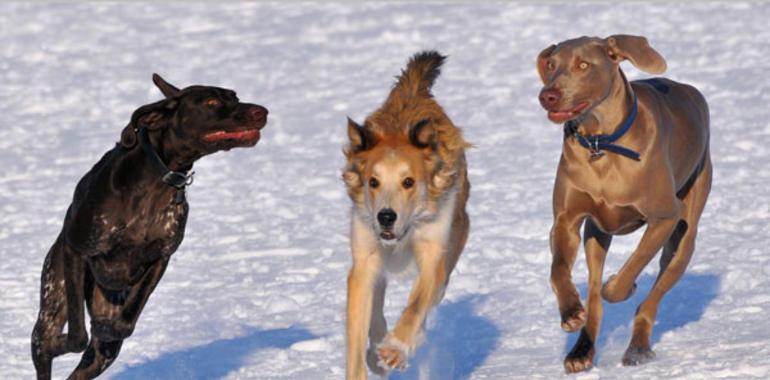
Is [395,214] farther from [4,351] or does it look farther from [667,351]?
[4,351]

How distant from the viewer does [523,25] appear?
18922 millimetres

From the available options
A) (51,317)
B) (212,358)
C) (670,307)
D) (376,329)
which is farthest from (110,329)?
(670,307)

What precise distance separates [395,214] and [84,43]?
44.2ft

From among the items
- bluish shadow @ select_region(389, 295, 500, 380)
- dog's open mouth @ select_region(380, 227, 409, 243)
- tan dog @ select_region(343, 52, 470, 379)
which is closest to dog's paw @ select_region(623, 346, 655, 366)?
bluish shadow @ select_region(389, 295, 500, 380)

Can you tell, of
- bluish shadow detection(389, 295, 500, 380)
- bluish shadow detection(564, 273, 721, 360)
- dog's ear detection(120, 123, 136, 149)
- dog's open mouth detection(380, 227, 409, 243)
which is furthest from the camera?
bluish shadow detection(564, 273, 721, 360)

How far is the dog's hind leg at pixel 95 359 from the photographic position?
7230 millimetres

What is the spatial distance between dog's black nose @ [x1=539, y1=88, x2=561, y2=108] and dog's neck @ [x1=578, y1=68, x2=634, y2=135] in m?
0.39

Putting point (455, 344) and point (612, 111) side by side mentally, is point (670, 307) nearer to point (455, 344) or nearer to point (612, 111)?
point (455, 344)

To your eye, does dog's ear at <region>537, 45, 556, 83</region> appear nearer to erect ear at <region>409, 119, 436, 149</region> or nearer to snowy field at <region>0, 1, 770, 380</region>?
erect ear at <region>409, 119, 436, 149</region>

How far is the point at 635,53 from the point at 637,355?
1.59 m

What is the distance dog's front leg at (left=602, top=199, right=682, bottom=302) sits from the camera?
7.16 m

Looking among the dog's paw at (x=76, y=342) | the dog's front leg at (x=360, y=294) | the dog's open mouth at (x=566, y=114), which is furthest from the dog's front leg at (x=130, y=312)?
the dog's open mouth at (x=566, y=114)

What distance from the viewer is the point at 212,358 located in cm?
811

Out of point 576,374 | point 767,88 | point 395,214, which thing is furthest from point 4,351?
point 767,88
